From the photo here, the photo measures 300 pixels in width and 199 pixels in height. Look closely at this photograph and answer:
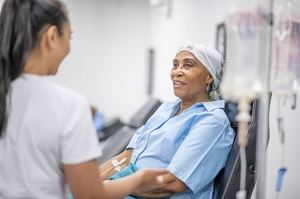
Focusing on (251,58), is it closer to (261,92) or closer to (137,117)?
(261,92)

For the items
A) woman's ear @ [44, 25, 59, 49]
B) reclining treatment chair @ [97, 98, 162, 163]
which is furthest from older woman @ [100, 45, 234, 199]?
reclining treatment chair @ [97, 98, 162, 163]

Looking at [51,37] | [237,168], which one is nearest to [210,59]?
[237,168]

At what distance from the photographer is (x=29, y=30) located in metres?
1.08

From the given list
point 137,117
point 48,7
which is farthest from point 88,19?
point 48,7

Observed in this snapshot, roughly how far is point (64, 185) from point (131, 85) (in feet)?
18.1

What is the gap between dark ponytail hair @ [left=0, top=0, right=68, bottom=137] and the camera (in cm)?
108

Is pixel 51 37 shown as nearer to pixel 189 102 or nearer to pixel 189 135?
pixel 189 135

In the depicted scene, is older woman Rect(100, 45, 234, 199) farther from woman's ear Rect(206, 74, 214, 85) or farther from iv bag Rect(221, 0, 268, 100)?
iv bag Rect(221, 0, 268, 100)

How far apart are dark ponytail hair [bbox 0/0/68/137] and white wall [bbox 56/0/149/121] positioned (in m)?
5.30

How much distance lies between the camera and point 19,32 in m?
1.09

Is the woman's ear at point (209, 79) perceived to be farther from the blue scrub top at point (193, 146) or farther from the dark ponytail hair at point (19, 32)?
the dark ponytail hair at point (19, 32)

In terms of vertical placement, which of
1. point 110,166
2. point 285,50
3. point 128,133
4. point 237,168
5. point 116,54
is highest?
point 285,50

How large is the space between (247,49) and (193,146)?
55 cm

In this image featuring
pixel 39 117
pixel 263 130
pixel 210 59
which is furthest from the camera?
pixel 210 59
